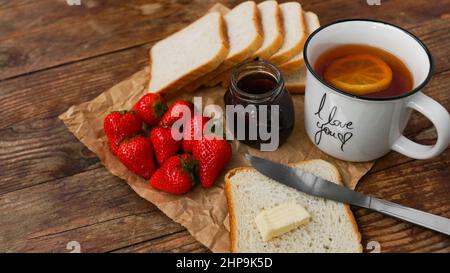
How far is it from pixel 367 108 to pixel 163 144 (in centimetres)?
68

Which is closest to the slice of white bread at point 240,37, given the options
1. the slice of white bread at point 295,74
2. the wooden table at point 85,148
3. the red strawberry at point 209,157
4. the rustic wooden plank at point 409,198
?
the slice of white bread at point 295,74

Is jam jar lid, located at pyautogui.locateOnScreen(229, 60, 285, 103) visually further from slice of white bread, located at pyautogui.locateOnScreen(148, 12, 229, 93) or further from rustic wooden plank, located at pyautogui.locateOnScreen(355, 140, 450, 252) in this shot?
rustic wooden plank, located at pyautogui.locateOnScreen(355, 140, 450, 252)

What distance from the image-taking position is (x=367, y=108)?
1607mm

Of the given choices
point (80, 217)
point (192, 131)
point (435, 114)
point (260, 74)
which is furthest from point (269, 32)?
point (80, 217)

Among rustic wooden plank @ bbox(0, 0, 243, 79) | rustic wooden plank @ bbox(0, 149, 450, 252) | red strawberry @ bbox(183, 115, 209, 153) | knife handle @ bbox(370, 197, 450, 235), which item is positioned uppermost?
rustic wooden plank @ bbox(0, 0, 243, 79)

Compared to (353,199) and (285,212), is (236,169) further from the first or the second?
(353,199)

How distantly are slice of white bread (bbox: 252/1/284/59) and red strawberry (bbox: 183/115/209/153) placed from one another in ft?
1.17

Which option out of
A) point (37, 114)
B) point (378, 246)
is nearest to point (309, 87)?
point (378, 246)

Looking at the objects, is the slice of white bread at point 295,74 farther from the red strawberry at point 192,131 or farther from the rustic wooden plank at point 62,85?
the rustic wooden plank at point 62,85

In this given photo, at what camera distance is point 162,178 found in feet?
5.80

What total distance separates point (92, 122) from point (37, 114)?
239 millimetres

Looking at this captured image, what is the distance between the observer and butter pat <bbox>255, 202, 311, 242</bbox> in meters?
1.62

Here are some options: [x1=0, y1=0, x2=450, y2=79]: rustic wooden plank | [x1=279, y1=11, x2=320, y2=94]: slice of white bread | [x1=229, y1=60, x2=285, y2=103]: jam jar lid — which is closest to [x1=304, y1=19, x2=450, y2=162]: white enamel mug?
[x1=229, y1=60, x2=285, y2=103]: jam jar lid

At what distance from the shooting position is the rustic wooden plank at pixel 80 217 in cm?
171
